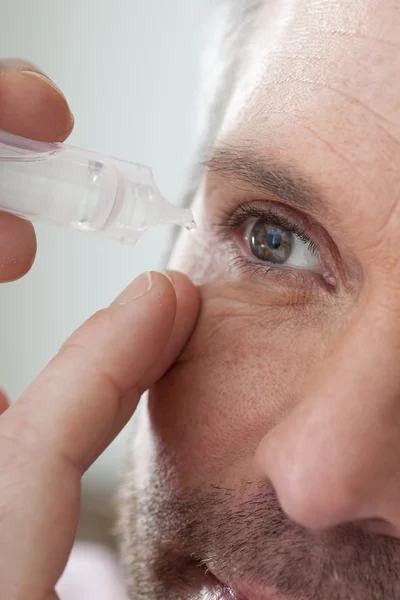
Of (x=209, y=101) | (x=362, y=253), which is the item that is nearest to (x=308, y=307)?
(x=362, y=253)

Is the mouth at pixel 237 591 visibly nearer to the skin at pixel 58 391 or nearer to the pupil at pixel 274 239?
the skin at pixel 58 391

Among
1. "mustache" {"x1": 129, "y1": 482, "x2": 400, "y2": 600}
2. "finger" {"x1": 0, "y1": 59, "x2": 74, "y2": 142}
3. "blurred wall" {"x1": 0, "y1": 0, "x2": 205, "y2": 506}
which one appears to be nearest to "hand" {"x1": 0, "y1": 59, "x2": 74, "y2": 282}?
"finger" {"x1": 0, "y1": 59, "x2": 74, "y2": 142}

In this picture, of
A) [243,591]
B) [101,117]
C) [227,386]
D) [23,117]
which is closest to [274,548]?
[243,591]

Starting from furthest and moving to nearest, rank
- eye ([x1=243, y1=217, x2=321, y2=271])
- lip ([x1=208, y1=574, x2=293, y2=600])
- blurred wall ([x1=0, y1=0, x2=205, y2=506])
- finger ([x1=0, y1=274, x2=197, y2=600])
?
1. blurred wall ([x1=0, y1=0, x2=205, y2=506])
2. eye ([x1=243, y1=217, x2=321, y2=271])
3. lip ([x1=208, y1=574, x2=293, y2=600])
4. finger ([x1=0, y1=274, x2=197, y2=600])

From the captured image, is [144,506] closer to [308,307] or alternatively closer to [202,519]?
[202,519]

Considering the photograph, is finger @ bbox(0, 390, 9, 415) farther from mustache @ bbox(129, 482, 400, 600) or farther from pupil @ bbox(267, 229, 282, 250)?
pupil @ bbox(267, 229, 282, 250)

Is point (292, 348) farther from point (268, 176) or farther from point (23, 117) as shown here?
point (23, 117)

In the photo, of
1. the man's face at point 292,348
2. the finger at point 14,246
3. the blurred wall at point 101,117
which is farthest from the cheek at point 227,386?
the blurred wall at point 101,117
